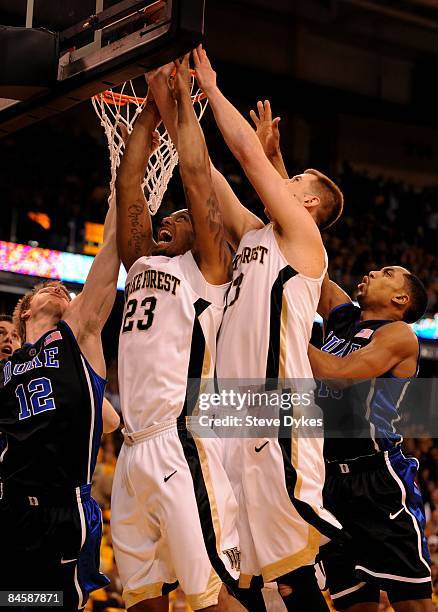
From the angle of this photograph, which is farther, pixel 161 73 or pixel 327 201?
pixel 327 201

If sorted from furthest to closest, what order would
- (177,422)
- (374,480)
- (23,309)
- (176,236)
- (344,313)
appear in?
(344,313) < (23,309) < (374,480) < (176,236) < (177,422)

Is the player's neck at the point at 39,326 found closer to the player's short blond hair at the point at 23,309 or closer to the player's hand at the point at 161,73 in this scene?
the player's short blond hair at the point at 23,309

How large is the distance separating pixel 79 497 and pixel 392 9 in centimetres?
1565

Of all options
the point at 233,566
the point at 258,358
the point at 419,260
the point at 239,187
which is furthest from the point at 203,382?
the point at 419,260

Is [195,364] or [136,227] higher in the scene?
[136,227]

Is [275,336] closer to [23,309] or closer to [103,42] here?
[103,42]

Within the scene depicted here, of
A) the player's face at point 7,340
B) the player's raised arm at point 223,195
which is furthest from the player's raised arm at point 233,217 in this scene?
the player's face at point 7,340

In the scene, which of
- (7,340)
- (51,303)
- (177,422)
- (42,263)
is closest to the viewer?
(177,422)

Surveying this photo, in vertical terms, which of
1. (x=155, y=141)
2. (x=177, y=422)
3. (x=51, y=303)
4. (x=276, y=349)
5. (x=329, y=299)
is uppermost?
(x=155, y=141)

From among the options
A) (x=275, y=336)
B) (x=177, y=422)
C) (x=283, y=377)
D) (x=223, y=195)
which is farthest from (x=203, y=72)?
(x=177, y=422)

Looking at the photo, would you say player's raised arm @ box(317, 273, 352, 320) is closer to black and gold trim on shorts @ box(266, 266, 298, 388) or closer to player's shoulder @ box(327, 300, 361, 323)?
player's shoulder @ box(327, 300, 361, 323)

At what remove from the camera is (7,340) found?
215 inches

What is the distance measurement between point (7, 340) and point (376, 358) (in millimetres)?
2214

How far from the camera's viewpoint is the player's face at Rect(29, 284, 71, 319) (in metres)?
4.60
